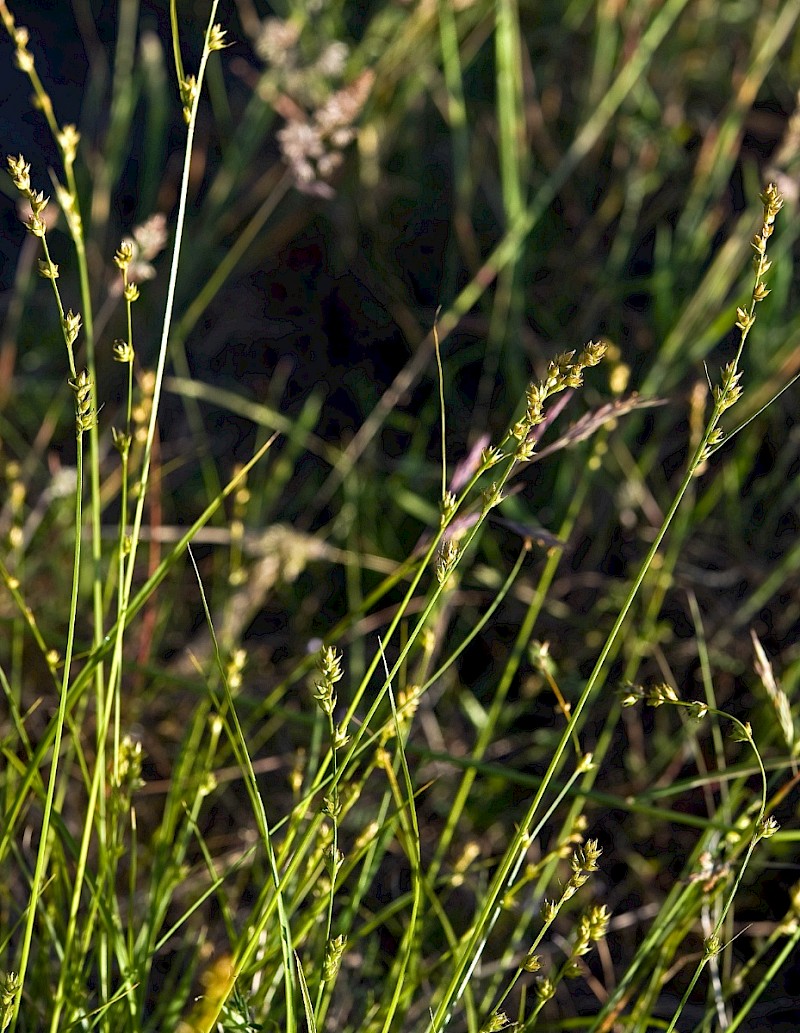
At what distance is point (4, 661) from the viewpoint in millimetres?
1449

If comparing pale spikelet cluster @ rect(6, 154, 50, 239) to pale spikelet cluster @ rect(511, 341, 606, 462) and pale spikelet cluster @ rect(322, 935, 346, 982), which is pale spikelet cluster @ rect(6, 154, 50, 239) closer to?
pale spikelet cluster @ rect(511, 341, 606, 462)

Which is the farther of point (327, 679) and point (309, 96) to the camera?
point (309, 96)

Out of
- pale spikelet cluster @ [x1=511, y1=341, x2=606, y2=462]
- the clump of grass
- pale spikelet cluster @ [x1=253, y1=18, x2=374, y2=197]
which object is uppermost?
pale spikelet cluster @ [x1=253, y1=18, x2=374, y2=197]

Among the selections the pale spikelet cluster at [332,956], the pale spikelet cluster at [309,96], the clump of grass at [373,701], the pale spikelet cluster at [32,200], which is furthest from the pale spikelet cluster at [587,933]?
the pale spikelet cluster at [309,96]

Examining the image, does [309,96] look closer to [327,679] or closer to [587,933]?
[327,679]

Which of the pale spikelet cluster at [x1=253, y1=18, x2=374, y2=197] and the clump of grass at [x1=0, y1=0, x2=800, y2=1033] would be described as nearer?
the clump of grass at [x1=0, y1=0, x2=800, y2=1033]

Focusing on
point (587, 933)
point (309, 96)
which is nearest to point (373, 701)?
point (587, 933)

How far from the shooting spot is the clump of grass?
2.72ft

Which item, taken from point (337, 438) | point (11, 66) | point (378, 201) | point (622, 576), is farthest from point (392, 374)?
point (11, 66)

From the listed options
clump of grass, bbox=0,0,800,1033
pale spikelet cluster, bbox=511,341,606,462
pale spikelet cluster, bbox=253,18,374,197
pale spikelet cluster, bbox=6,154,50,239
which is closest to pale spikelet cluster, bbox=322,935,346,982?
clump of grass, bbox=0,0,800,1033

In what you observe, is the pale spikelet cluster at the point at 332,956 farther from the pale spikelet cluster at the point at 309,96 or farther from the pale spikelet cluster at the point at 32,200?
the pale spikelet cluster at the point at 309,96

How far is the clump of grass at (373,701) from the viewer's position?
2.72 feet

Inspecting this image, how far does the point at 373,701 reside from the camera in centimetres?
122

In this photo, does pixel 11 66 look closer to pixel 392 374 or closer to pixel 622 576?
pixel 392 374
